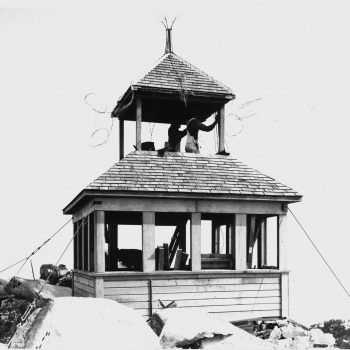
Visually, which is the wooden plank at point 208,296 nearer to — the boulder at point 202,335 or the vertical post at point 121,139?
the boulder at point 202,335

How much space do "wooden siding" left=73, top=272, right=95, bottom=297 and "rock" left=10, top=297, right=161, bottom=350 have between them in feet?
13.9

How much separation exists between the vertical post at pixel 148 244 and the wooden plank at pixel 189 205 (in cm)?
30

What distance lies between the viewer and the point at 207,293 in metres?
13.6

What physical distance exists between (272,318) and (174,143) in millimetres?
Result: 6222

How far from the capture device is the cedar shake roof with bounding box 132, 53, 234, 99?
15.2m

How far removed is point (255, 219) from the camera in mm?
15172

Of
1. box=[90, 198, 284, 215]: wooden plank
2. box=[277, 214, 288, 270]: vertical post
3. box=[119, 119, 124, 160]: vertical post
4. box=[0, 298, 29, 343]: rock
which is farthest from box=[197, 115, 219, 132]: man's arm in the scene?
box=[0, 298, 29, 343]: rock

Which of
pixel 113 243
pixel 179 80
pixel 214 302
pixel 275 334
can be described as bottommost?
pixel 275 334

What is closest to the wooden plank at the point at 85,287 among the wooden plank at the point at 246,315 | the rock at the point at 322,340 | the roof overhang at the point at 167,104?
the wooden plank at the point at 246,315

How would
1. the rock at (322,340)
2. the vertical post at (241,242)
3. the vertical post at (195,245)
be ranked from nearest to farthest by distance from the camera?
the rock at (322,340), the vertical post at (195,245), the vertical post at (241,242)

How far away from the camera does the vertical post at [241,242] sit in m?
14.0

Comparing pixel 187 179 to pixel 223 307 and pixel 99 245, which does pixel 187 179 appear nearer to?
pixel 99 245

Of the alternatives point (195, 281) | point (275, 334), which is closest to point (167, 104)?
point (195, 281)

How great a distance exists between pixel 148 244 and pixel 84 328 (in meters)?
5.20
